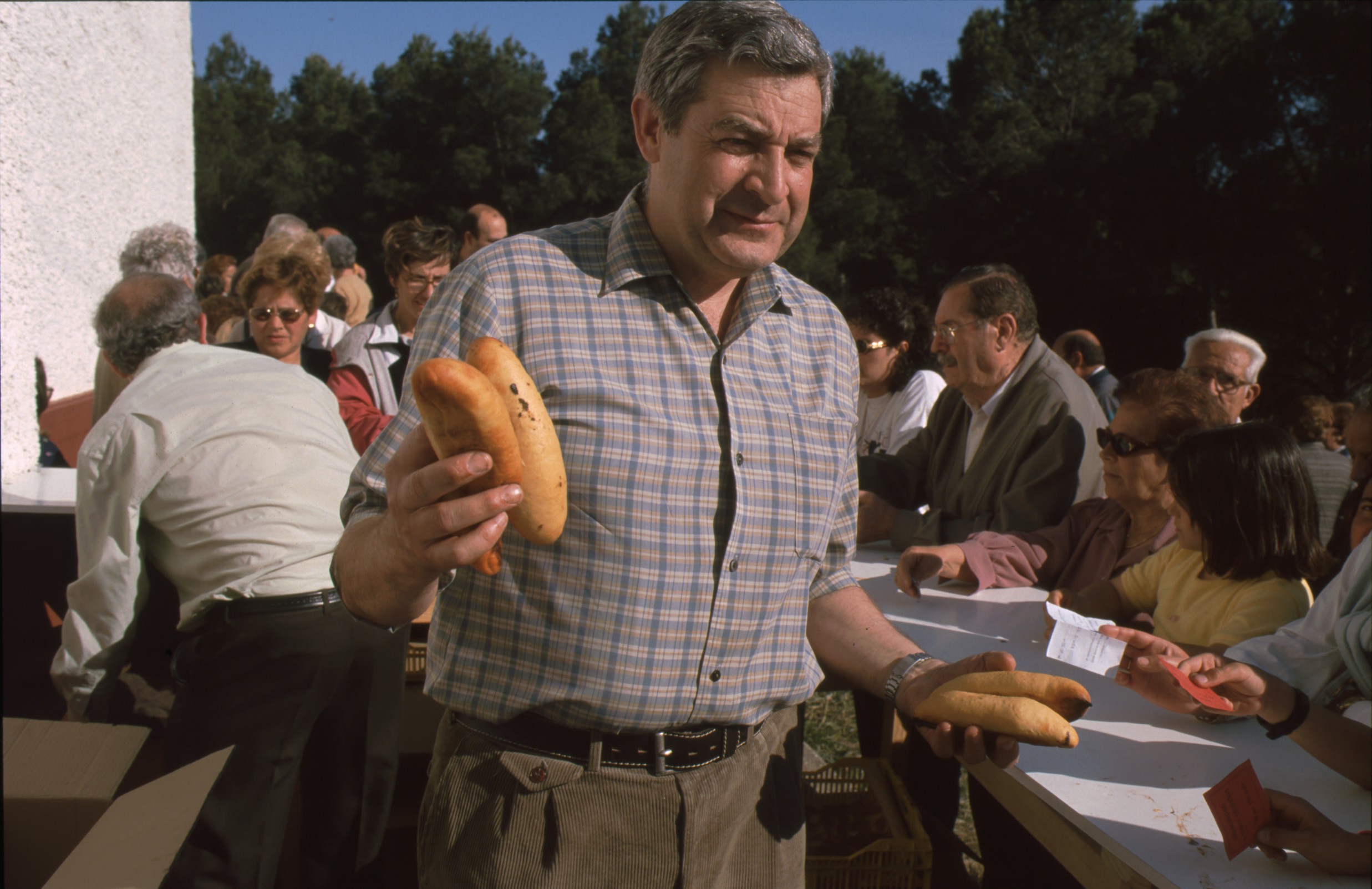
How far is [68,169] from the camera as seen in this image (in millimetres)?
5727

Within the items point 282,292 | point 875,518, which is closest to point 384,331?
point 282,292

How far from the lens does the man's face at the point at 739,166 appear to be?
4.60 ft

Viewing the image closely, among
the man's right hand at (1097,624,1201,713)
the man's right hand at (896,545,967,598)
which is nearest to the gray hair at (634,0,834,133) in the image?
the man's right hand at (1097,624,1201,713)

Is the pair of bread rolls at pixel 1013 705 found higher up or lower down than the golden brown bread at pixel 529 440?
lower down

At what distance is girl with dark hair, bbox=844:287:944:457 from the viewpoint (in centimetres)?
434

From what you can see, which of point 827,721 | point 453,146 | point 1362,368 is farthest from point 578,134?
point 827,721

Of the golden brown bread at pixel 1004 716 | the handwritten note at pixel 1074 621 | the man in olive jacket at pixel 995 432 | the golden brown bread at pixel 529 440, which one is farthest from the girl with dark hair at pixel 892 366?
the golden brown bread at pixel 529 440

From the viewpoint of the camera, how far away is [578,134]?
3072 cm

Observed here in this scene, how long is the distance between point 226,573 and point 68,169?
15.3 ft

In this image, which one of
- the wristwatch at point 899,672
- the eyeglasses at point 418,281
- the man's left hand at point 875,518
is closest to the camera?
the wristwatch at point 899,672

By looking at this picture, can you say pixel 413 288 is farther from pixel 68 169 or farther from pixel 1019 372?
pixel 68 169

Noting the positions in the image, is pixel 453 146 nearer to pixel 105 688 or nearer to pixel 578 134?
pixel 578 134

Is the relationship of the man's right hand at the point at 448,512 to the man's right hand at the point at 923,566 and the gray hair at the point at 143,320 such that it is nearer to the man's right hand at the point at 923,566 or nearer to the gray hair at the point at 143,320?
the man's right hand at the point at 923,566

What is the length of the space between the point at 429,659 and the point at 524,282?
2.01ft
